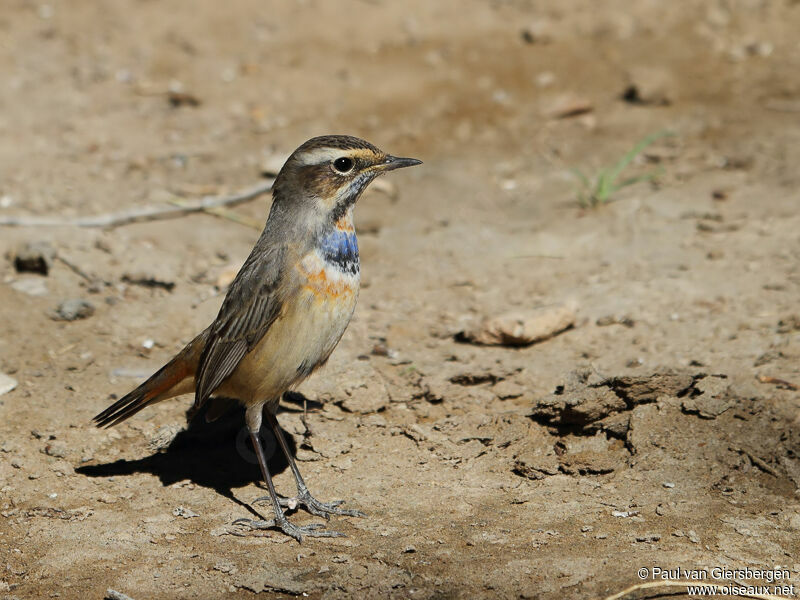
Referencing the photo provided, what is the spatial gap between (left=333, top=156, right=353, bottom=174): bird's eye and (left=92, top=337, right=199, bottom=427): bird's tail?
1.46 meters

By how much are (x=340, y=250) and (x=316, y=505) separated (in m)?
1.58

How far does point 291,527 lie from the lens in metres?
5.60

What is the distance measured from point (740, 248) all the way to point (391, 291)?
3.12m

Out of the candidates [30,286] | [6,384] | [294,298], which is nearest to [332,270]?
[294,298]

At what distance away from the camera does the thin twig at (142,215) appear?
8.88 m

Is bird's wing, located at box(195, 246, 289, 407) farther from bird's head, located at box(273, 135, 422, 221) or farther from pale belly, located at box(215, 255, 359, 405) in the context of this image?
bird's head, located at box(273, 135, 422, 221)

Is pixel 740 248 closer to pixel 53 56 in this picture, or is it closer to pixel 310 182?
pixel 310 182

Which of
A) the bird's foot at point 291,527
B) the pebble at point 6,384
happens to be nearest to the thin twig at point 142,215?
the pebble at point 6,384

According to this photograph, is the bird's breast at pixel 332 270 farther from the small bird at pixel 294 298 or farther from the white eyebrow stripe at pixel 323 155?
the white eyebrow stripe at pixel 323 155

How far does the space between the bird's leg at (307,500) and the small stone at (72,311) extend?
7.75 ft

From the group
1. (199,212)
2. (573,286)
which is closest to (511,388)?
(573,286)

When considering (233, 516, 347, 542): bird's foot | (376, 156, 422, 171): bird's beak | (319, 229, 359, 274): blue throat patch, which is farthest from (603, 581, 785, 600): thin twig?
(376, 156, 422, 171): bird's beak

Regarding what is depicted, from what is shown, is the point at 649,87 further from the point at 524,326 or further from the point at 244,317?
the point at 244,317

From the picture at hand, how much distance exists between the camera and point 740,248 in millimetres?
8352
